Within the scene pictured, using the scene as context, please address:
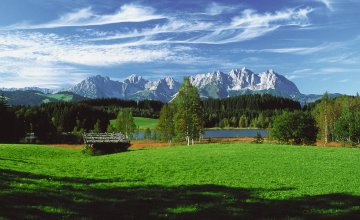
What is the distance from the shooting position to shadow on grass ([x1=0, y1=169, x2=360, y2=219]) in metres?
18.2

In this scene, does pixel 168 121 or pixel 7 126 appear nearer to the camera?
pixel 168 121

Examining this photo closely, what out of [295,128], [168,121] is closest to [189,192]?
Result: [295,128]

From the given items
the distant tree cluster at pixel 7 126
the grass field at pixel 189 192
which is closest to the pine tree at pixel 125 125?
the distant tree cluster at pixel 7 126

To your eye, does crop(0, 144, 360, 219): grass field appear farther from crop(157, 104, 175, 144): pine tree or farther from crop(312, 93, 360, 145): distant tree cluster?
crop(157, 104, 175, 144): pine tree

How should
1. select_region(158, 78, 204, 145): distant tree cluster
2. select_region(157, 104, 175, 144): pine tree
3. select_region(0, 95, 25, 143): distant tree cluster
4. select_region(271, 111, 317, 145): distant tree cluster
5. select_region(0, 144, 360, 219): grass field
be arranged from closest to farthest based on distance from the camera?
select_region(0, 144, 360, 219): grass field
select_region(158, 78, 204, 145): distant tree cluster
select_region(271, 111, 317, 145): distant tree cluster
select_region(157, 104, 175, 144): pine tree
select_region(0, 95, 25, 143): distant tree cluster

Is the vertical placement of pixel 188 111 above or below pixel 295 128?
above

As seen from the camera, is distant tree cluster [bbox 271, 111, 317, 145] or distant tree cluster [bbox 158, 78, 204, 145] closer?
distant tree cluster [bbox 158, 78, 204, 145]

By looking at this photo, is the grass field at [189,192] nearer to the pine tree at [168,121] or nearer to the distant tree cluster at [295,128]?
the distant tree cluster at [295,128]

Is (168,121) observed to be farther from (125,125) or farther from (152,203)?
(152,203)

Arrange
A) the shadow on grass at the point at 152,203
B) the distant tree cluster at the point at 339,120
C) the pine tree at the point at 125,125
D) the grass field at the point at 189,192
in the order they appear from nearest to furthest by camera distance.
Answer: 1. the shadow on grass at the point at 152,203
2. the grass field at the point at 189,192
3. the distant tree cluster at the point at 339,120
4. the pine tree at the point at 125,125

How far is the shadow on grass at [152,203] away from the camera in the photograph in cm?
1819

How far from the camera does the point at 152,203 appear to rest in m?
21.0

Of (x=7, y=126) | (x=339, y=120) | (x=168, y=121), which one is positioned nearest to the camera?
(x=339, y=120)

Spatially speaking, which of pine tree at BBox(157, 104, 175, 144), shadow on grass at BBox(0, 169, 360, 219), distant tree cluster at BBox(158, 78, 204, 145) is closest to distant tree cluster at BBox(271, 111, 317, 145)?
distant tree cluster at BBox(158, 78, 204, 145)
